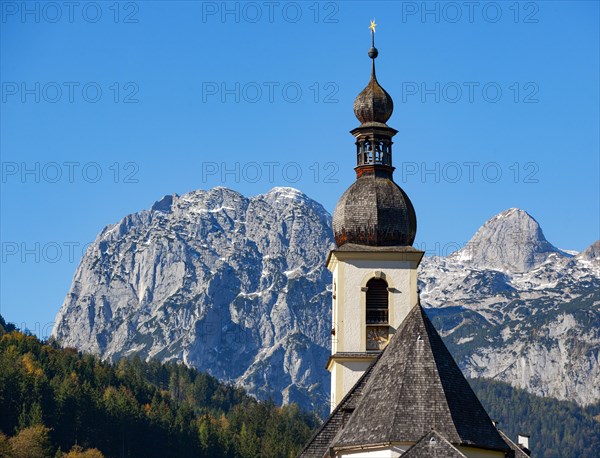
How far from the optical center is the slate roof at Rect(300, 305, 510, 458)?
44125 mm

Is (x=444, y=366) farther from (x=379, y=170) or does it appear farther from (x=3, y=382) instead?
(x=3, y=382)

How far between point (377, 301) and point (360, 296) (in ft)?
3.04

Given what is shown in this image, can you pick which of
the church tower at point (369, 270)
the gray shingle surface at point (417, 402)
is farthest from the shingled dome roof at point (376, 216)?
the gray shingle surface at point (417, 402)

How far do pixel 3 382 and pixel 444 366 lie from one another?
481 feet

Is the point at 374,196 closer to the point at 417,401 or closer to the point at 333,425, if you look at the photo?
the point at 333,425

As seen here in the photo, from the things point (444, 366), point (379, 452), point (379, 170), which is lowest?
point (379, 452)

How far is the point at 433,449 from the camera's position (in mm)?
42188

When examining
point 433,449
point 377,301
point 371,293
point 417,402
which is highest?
point 371,293

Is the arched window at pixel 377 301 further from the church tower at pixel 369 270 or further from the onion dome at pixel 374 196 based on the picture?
the onion dome at pixel 374 196

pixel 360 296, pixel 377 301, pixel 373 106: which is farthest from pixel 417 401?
pixel 373 106

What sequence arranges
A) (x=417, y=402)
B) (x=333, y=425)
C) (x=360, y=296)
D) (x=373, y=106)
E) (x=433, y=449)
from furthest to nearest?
(x=373, y=106) < (x=360, y=296) < (x=333, y=425) < (x=417, y=402) < (x=433, y=449)

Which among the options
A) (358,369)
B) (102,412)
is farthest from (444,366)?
(102,412)

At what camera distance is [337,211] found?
222 ft

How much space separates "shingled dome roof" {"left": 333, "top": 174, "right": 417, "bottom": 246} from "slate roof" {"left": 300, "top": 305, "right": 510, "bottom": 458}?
1700 centimetres
